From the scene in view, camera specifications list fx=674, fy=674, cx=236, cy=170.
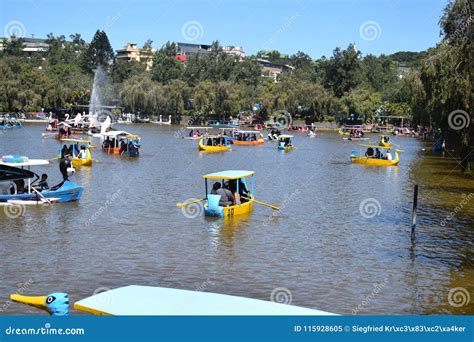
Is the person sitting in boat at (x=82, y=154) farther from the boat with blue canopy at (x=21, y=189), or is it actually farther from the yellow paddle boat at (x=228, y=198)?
the yellow paddle boat at (x=228, y=198)

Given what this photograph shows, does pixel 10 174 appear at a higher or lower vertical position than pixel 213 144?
higher

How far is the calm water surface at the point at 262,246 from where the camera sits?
1769 cm

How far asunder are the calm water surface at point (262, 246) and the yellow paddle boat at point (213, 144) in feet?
78.6

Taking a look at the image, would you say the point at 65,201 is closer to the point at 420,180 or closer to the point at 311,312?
the point at 311,312

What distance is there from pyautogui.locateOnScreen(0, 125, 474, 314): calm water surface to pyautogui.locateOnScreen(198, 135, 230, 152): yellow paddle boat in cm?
2396

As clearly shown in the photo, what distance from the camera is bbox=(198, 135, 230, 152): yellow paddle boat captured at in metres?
64.9

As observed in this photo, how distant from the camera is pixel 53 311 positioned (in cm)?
1262

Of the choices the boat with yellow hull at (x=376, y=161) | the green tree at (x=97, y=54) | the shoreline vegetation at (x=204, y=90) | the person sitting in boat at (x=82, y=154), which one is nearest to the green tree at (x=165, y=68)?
the shoreline vegetation at (x=204, y=90)

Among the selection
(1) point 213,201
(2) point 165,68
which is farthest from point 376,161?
(2) point 165,68

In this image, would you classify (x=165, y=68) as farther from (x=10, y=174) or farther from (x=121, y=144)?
(x=10, y=174)

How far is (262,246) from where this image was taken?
22688mm

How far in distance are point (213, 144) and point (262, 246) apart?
1746 inches

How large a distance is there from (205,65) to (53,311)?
146 metres

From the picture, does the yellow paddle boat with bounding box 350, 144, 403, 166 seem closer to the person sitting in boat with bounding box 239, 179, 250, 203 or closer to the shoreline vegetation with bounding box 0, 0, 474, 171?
the person sitting in boat with bounding box 239, 179, 250, 203
